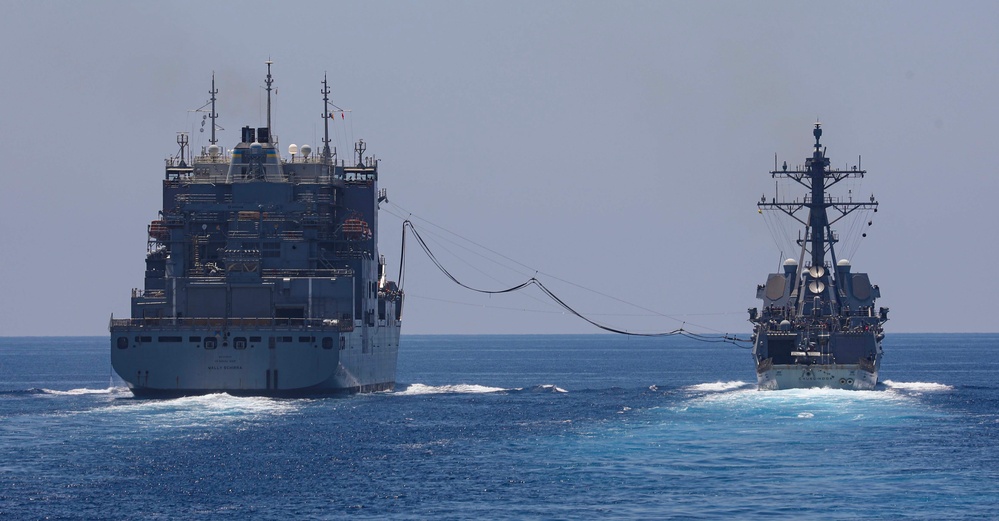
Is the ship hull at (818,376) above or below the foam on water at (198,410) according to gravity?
above

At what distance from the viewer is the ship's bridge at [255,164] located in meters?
81.6

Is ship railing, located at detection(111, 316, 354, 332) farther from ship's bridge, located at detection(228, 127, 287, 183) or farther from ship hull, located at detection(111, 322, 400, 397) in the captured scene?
ship's bridge, located at detection(228, 127, 287, 183)

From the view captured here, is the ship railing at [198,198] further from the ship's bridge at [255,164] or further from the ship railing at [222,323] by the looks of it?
the ship railing at [222,323]

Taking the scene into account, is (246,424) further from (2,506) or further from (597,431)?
(2,506)

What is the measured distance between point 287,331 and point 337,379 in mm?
A: 3779

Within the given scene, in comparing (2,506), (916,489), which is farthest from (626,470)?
(2,506)

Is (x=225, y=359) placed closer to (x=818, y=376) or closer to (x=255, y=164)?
(x=255, y=164)

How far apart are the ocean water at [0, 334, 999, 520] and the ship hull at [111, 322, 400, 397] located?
140cm

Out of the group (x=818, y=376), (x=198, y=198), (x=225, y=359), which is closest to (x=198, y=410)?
(x=225, y=359)

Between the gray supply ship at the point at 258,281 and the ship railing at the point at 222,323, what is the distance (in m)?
0.08

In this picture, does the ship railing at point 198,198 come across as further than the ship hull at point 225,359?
Yes

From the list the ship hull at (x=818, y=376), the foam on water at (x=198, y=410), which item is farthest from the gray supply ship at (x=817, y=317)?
the foam on water at (x=198, y=410)

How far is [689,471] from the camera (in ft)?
157

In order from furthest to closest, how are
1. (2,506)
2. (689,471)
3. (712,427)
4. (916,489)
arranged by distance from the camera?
(712,427) < (689,471) < (916,489) < (2,506)
